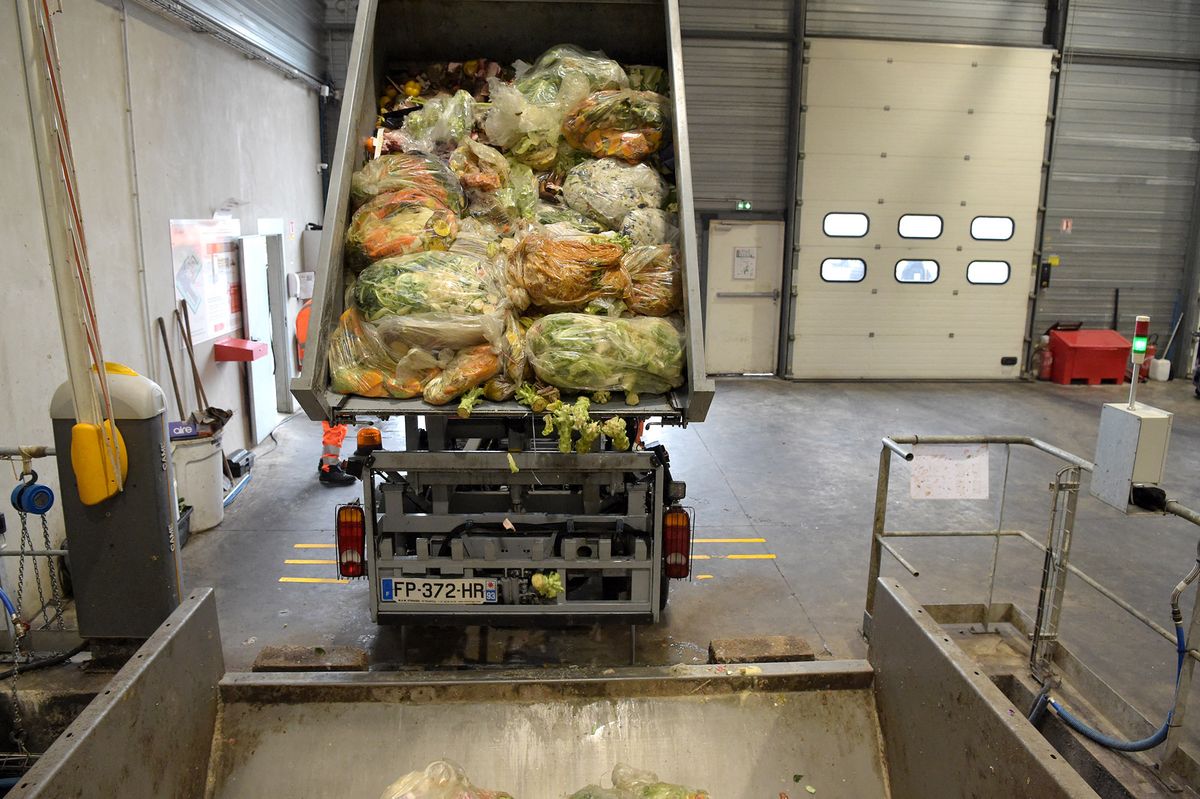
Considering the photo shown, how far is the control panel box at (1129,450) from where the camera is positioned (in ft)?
11.5

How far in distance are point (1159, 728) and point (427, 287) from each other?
155 inches

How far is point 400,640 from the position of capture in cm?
481

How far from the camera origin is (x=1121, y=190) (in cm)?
1291

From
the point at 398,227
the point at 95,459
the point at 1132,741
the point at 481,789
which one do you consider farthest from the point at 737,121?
the point at 481,789

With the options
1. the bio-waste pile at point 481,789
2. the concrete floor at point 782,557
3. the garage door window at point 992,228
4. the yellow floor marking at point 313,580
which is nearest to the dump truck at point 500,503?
the concrete floor at point 782,557

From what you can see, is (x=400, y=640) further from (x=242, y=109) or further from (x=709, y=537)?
(x=242, y=109)

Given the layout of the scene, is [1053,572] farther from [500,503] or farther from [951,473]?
[500,503]

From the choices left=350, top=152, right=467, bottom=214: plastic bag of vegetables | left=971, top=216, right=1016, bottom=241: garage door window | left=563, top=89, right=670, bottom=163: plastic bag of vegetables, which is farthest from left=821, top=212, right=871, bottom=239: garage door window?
left=350, top=152, right=467, bottom=214: plastic bag of vegetables

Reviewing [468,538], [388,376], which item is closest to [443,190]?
[388,376]

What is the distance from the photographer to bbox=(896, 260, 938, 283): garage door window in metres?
12.6

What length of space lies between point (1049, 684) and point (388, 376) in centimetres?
371

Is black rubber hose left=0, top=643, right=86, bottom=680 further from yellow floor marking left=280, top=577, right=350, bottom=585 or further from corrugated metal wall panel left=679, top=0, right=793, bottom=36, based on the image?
corrugated metal wall panel left=679, top=0, right=793, bottom=36

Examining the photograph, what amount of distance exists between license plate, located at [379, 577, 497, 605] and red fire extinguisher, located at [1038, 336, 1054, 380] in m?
12.0

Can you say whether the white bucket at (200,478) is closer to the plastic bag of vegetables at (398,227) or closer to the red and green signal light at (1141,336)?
the plastic bag of vegetables at (398,227)
